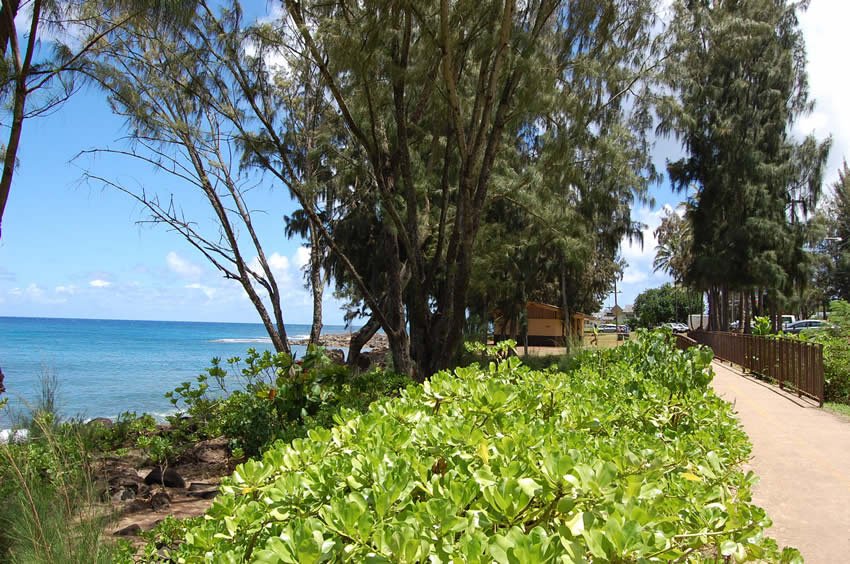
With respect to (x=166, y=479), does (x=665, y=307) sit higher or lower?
higher

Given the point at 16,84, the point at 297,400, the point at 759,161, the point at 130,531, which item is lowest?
the point at 130,531

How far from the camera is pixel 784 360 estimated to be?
11.5 meters

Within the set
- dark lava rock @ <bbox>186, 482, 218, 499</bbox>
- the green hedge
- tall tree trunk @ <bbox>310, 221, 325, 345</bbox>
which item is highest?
tall tree trunk @ <bbox>310, 221, 325, 345</bbox>

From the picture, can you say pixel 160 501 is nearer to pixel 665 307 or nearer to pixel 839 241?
pixel 839 241

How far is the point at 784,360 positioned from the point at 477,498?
11.7m

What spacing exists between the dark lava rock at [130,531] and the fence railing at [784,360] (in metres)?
9.15

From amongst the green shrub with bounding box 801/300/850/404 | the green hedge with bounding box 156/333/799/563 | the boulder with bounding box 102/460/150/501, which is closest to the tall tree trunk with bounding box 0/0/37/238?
the boulder with bounding box 102/460/150/501

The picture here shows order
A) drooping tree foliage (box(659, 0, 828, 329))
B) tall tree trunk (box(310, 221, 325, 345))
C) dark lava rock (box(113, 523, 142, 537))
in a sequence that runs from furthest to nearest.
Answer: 1. drooping tree foliage (box(659, 0, 828, 329))
2. tall tree trunk (box(310, 221, 325, 345))
3. dark lava rock (box(113, 523, 142, 537))

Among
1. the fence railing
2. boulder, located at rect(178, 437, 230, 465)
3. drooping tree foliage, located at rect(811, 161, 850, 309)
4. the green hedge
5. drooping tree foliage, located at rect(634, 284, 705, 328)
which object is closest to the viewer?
A: the green hedge

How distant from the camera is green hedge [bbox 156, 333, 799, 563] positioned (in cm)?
124

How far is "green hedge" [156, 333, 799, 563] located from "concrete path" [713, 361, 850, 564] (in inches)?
61.8

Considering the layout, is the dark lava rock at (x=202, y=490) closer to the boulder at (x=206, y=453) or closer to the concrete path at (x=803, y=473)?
the boulder at (x=206, y=453)

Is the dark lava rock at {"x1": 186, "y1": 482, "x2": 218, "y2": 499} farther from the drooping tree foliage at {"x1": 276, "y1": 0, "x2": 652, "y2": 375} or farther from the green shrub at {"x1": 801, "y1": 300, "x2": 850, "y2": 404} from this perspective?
the green shrub at {"x1": 801, "y1": 300, "x2": 850, "y2": 404}

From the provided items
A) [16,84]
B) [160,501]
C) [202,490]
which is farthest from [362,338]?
[16,84]
